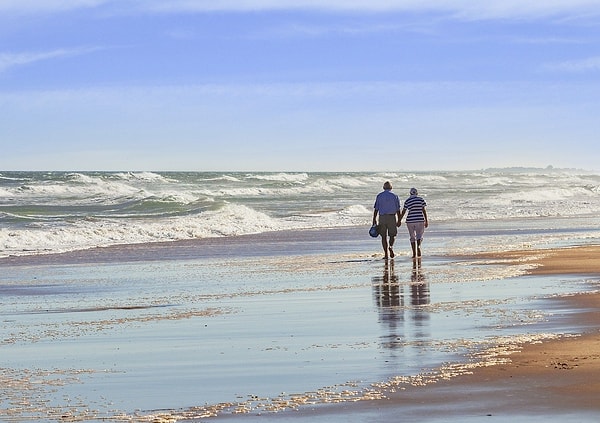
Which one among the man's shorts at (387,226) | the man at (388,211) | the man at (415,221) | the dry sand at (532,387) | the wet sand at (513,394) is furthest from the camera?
the man at (388,211)

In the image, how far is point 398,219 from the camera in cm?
2178

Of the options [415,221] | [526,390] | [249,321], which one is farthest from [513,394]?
[415,221]

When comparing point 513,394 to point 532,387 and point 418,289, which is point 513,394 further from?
point 418,289

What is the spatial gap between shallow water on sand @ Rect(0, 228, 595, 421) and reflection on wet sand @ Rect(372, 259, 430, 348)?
27 mm

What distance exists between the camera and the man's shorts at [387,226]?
21.6 metres

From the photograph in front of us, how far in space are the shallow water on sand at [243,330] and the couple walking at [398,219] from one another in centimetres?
131

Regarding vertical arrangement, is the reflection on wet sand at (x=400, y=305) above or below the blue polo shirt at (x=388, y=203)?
below

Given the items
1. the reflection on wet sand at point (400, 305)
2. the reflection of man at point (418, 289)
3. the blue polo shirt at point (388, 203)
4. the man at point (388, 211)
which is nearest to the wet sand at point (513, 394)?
the reflection on wet sand at point (400, 305)

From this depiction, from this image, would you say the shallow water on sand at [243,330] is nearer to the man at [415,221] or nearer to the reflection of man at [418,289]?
the reflection of man at [418,289]

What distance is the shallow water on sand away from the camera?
7664 millimetres

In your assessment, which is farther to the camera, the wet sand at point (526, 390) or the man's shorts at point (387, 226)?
the man's shorts at point (387, 226)

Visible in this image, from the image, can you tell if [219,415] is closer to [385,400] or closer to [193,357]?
[385,400]

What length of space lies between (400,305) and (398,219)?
352 inches

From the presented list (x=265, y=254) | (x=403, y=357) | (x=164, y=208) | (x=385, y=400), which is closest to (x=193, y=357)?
(x=403, y=357)
